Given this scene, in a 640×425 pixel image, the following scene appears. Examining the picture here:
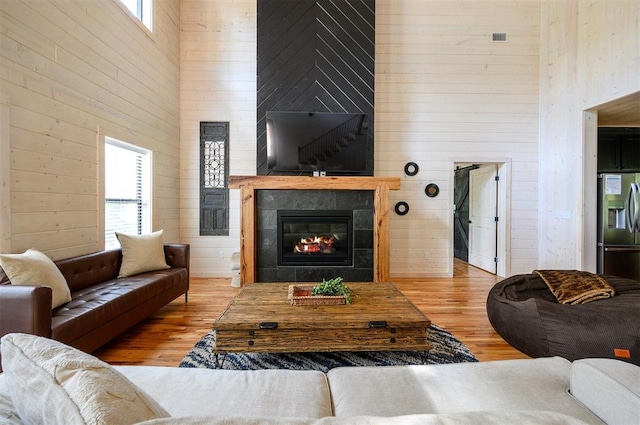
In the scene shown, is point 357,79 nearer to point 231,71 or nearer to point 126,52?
point 231,71

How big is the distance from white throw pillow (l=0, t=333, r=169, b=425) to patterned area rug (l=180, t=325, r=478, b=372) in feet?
5.77

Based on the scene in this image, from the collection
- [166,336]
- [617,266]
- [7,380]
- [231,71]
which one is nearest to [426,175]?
[617,266]

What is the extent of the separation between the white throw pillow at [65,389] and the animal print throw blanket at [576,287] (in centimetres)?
335

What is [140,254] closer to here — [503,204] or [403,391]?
[403,391]

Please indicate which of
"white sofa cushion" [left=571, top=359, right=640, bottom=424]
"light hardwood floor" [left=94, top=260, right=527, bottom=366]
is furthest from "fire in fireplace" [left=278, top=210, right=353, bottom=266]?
"white sofa cushion" [left=571, top=359, right=640, bottom=424]

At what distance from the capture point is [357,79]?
4.87 metres

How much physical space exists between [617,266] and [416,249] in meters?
2.65

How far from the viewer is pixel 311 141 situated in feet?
15.4

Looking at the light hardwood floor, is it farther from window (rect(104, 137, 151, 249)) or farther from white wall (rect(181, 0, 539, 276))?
window (rect(104, 137, 151, 249))

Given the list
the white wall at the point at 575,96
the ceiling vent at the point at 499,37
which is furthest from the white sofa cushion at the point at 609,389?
the ceiling vent at the point at 499,37

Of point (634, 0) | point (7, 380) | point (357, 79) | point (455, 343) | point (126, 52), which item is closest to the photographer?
point (7, 380)

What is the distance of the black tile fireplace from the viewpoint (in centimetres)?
451

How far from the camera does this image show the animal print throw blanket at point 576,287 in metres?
2.79

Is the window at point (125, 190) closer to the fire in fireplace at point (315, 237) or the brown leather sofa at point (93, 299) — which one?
the brown leather sofa at point (93, 299)
